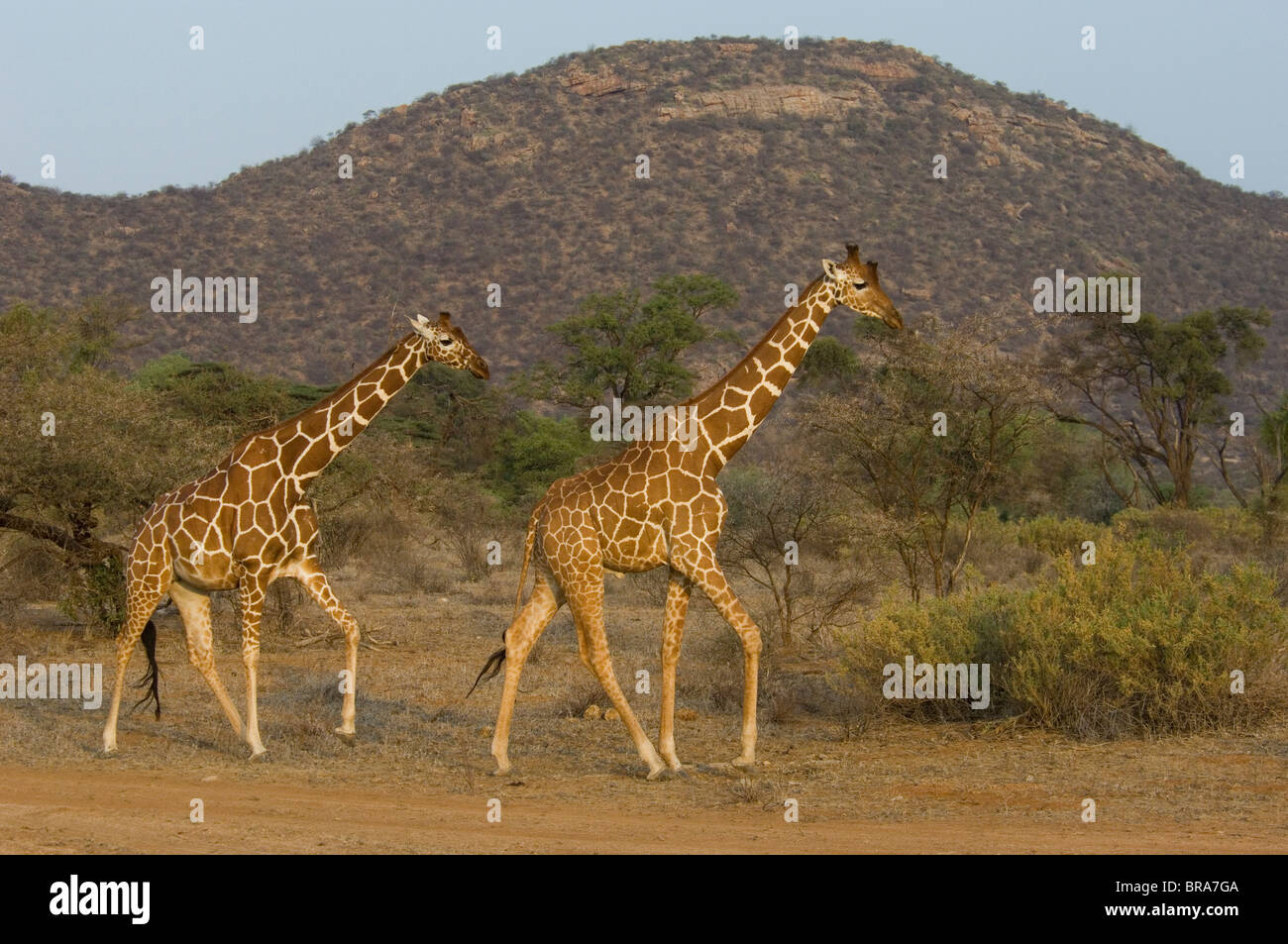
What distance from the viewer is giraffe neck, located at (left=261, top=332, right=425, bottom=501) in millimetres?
10305

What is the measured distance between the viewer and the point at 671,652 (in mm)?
9227

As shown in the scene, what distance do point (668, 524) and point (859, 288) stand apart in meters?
2.11

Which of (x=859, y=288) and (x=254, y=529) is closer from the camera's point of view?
(x=859, y=288)

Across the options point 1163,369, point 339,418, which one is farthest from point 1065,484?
point 339,418

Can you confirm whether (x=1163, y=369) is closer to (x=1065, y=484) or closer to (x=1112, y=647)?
(x=1065, y=484)

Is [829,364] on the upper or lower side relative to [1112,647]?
upper

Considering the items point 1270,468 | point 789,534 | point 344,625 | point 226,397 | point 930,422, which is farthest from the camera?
point 1270,468

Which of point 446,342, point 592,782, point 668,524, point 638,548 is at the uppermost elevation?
point 446,342

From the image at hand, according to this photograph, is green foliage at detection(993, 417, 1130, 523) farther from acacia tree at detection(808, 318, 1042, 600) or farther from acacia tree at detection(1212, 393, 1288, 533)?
acacia tree at detection(808, 318, 1042, 600)

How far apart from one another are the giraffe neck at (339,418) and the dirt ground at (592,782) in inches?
77.9

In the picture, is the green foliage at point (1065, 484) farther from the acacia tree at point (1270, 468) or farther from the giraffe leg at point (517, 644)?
the giraffe leg at point (517, 644)

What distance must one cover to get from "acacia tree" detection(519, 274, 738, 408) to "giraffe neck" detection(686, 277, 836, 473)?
2302cm

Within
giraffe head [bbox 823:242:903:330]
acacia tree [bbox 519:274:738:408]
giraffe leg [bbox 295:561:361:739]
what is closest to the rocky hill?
acacia tree [bbox 519:274:738:408]
